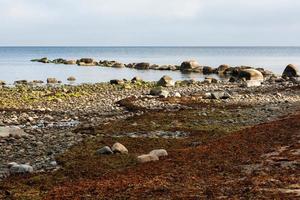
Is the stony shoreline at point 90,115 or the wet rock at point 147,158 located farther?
the stony shoreline at point 90,115

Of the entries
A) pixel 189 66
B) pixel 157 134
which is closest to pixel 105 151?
pixel 157 134

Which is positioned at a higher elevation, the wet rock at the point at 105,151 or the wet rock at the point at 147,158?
the wet rock at the point at 147,158

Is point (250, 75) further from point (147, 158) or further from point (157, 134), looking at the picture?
point (147, 158)

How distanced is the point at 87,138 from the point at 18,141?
2712 mm

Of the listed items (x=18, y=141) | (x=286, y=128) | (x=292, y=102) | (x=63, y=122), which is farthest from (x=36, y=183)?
(x=292, y=102)

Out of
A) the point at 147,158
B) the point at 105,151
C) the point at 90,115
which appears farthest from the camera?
the point at 90,115

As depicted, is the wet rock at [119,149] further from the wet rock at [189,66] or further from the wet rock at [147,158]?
the wet rock at [189,66]

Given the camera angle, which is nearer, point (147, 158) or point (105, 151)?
point (147, 158)

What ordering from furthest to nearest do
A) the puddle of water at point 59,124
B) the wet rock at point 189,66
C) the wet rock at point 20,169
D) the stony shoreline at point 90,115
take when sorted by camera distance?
the wet rock at point 189,66, the puddle of water at point 59,124, the stony shoreline at point 90,115, the wet rock at point 20,169

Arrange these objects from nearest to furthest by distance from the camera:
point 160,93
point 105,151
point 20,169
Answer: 1. point 20,169
2. point 105,151
3. point 160,93

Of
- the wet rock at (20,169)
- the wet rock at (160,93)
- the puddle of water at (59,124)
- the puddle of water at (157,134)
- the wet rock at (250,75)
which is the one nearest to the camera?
the wet rock at (20,169)

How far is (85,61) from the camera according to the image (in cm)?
12131

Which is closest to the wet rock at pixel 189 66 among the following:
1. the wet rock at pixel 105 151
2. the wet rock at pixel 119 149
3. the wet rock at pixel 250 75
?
the wet rock at pixel 250 75

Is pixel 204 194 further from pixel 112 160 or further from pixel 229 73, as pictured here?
pixel 229 73
